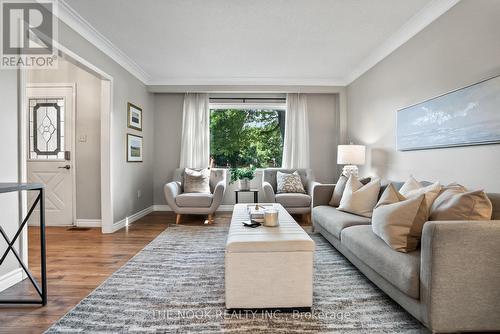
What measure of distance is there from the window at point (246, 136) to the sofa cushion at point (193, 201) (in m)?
1.42

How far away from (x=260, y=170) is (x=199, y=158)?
3.92 feet

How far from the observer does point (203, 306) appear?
5.88ft

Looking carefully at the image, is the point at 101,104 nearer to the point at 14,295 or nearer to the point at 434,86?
the point at 14,295

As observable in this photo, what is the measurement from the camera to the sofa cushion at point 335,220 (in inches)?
98.5

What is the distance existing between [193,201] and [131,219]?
43.4 inches

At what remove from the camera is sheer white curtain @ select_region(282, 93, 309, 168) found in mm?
5059

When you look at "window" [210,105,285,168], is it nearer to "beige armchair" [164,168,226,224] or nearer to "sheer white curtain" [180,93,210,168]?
"sheer white curtain" [180,93,210,168]

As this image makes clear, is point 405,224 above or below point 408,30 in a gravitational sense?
below

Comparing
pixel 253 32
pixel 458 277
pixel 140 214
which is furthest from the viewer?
pixel 140 214

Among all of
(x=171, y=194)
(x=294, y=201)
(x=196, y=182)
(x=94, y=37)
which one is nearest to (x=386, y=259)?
(x=294, y=201)

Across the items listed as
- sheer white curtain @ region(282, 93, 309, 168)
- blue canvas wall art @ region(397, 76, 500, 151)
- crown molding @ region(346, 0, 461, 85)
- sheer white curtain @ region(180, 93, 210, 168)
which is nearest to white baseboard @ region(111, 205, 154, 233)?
sheer white curtain @ region(180, 93, 210, 168)

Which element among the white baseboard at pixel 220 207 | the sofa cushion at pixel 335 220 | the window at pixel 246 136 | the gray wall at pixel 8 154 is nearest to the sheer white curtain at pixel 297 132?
the window at pixel 246 136

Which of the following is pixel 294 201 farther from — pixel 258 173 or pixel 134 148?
pixel 134 148

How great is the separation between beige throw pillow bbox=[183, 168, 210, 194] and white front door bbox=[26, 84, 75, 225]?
1680 millimetres
